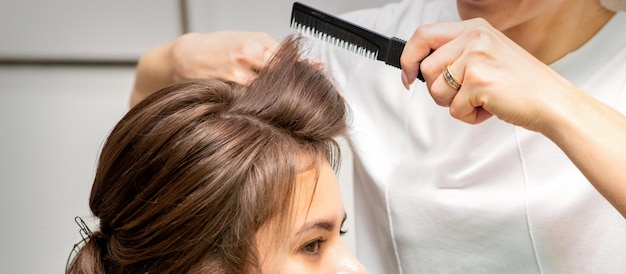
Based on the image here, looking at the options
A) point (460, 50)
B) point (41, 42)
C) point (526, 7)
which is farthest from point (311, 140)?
point (41, 42)

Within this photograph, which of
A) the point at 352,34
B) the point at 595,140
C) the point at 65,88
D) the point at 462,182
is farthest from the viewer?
the point at 65,88

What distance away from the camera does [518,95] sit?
80 cm

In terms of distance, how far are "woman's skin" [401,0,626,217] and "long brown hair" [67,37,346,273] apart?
0.15 metres

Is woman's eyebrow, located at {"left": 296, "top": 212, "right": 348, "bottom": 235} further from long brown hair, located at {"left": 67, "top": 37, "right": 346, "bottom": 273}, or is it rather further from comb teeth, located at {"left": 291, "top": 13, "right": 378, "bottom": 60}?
comb teeth, located at {"left": 291, "top": 13, "right": 378, "bottom": 60}

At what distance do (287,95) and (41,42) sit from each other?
2.21 feet

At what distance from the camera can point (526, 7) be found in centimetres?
95

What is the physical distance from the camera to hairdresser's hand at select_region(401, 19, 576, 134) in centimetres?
81

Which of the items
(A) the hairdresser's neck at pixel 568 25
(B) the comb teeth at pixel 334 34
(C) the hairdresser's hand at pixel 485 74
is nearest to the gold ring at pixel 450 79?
(C) the hairdresser's hand at pixel 485 74

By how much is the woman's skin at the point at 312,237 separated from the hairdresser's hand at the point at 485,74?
0.49 feet

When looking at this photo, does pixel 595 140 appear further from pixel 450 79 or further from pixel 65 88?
pixel 65 88

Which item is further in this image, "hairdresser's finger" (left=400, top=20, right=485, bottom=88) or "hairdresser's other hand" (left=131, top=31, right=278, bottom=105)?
"hairdresser's other hand" (left=131, top=31, right=278, bottom=105)

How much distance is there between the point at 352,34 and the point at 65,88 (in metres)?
0.70

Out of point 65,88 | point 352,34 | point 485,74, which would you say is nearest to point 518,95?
point 485,74

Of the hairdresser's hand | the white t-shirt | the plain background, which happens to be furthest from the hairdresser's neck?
the plain background
